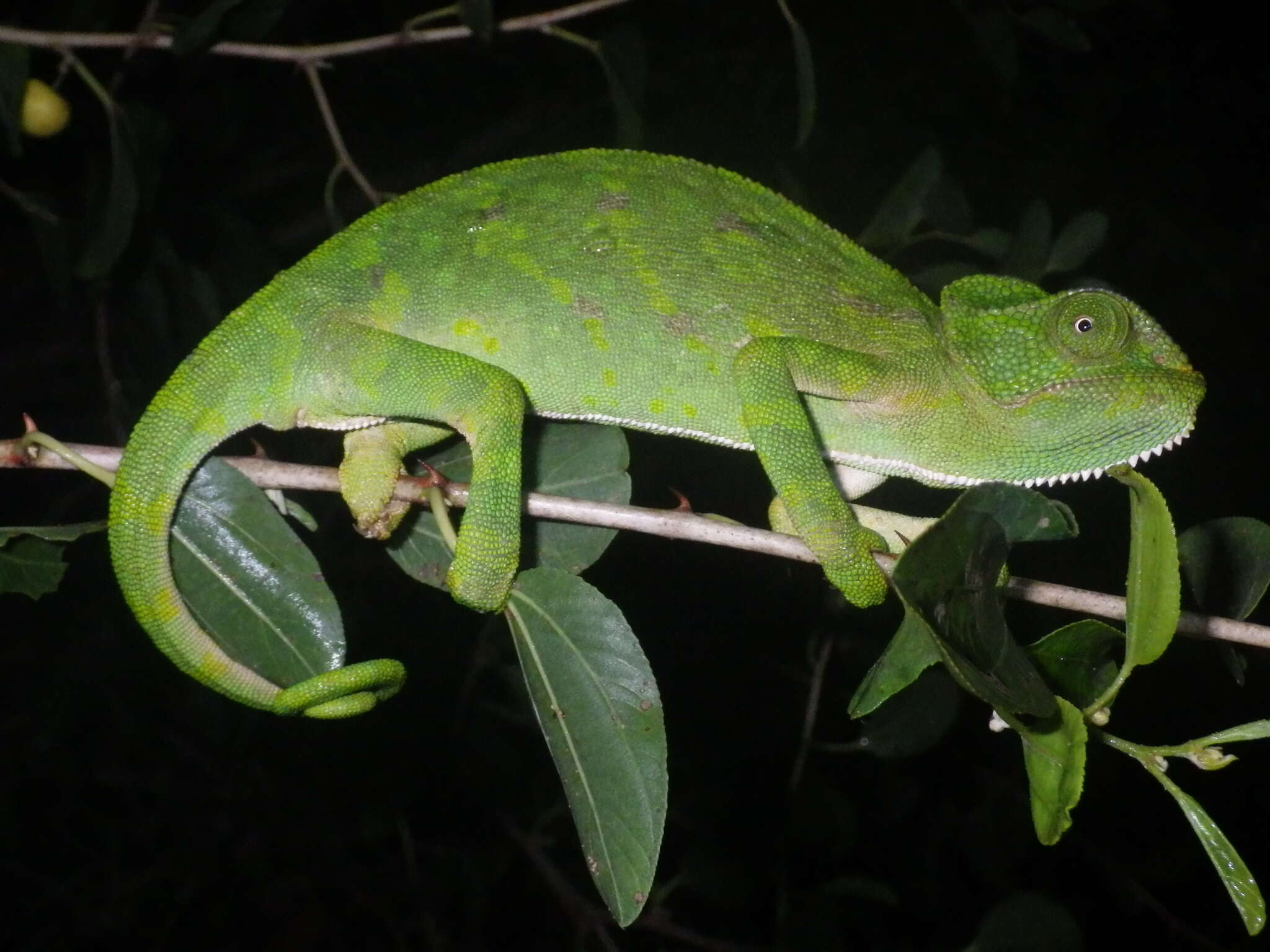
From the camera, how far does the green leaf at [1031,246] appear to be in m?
2.69

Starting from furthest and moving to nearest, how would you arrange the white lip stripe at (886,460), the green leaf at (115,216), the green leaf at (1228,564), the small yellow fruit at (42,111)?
the small yellow fruit at (42,111), the green leaf at (115,216), the white lip stripe at (886,460), the green leaf at (1228,564)

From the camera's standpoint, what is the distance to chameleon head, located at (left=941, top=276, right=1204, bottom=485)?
1.64m

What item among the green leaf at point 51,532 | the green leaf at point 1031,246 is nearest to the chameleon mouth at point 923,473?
the green leaf at point 1031,246

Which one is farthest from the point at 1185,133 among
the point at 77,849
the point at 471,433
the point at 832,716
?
the point at 77,849

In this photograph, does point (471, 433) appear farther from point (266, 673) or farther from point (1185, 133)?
point (1185, 133)

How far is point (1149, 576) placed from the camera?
3.55 ft

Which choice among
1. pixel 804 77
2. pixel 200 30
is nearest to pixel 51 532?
pixel 200 30

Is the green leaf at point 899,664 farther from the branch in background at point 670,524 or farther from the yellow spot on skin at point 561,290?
the yellow spot on skin at point 561,290

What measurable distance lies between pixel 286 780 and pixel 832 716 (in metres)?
2.58

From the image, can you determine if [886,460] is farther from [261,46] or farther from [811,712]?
[261,46]

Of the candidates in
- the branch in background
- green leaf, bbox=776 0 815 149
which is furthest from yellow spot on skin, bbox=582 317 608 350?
green leaf, bbox=776 0 815 149

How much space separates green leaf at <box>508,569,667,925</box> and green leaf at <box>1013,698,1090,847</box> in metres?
0.46

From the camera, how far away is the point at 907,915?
3.99 m

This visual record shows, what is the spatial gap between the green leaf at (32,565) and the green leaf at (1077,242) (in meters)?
2.47
